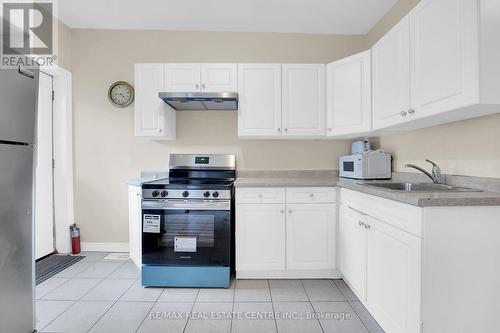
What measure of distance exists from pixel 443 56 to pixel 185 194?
2012 millimetres

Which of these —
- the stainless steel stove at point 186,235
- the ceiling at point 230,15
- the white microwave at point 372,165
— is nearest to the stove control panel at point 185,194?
the stainless steel stove at point 186,235

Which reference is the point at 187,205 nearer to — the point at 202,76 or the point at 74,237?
the point at 202,76

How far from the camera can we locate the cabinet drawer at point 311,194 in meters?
2.35

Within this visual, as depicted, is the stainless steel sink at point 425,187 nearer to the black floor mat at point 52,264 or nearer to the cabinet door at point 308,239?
the cabinet door at point 308,239

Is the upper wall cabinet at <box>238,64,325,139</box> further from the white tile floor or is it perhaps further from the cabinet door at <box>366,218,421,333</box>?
the white tile floor

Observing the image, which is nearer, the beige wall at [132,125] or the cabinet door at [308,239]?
the cabinet door at [308,239]

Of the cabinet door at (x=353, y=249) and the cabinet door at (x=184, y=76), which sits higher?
the cabinet door at (x=184, y=76)

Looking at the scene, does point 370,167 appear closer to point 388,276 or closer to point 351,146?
point 351,146

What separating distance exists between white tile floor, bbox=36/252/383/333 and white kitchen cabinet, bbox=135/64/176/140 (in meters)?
1.46

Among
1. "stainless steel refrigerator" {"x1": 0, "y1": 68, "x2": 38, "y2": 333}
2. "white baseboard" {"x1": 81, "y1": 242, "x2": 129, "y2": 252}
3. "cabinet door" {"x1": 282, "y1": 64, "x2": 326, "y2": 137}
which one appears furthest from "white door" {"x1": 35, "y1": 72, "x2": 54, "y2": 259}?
"cabinet door" {"x1": 282, "y1": 64, "x2": 326, "y2": 137}

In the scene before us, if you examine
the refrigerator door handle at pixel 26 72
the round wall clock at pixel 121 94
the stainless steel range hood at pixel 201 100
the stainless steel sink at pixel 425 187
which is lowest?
the stainless steel sink at pixel 425 187

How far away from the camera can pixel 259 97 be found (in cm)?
264

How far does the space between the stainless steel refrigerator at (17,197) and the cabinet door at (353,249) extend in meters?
2.09

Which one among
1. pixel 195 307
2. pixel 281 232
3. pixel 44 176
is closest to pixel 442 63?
pixel 281 232
